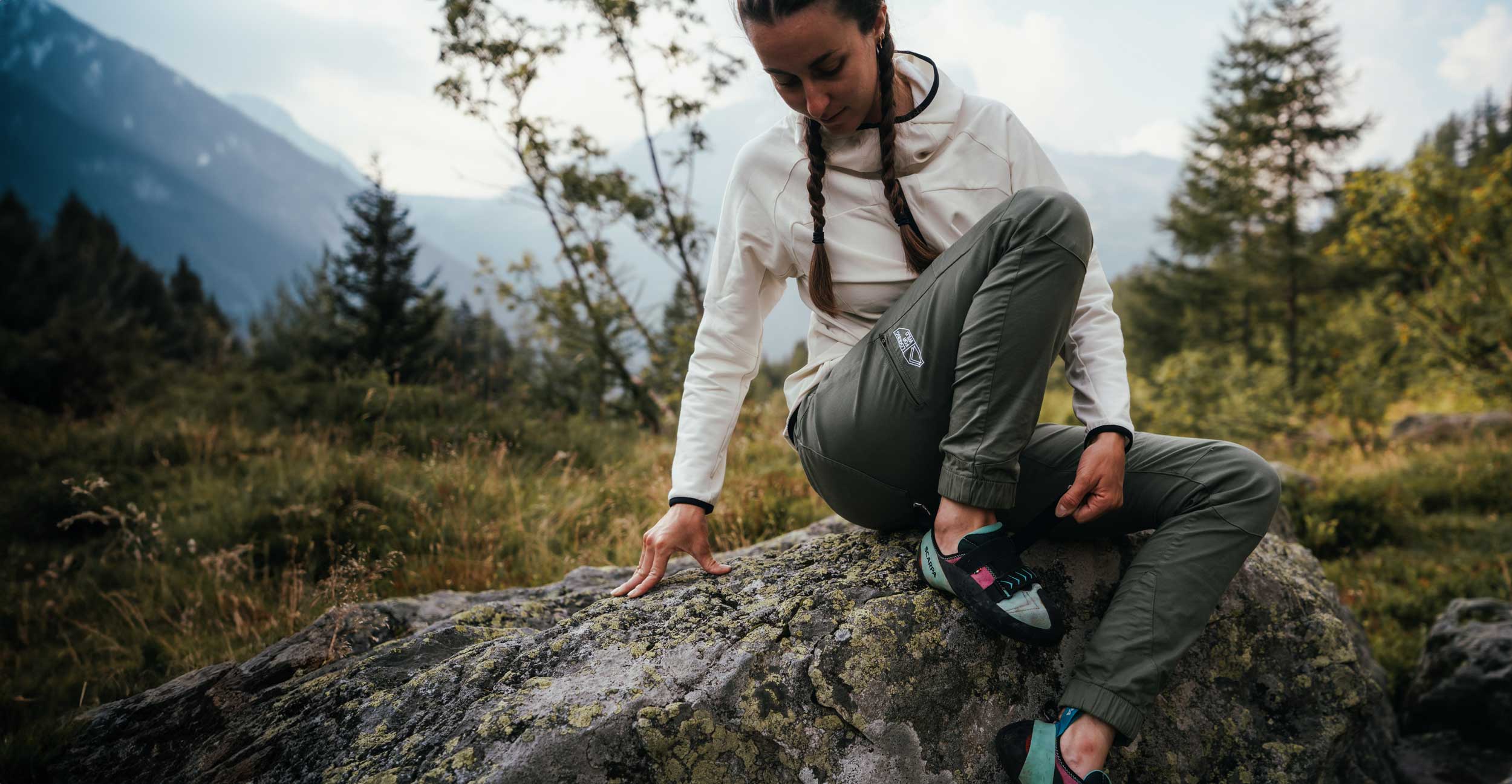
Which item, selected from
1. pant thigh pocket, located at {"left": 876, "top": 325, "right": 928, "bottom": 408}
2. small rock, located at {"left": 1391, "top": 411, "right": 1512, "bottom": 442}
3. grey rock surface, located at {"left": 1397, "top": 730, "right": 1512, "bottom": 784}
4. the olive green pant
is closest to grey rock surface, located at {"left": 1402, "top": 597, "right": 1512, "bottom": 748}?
grey rock surface, located at {"left": 1397, "top": 730, "right": 1512, "bottom": 784}

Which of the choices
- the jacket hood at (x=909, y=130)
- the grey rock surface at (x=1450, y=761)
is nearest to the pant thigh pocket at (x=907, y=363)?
the jacket hood at (x=909, y=130)

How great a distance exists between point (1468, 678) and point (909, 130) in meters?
2.90

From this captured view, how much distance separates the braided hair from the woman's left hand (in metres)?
0.69

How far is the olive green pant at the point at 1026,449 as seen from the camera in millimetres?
1524

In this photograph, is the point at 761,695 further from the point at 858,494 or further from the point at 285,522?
the point at 285,522

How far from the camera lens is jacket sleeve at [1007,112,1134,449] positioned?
1.70m

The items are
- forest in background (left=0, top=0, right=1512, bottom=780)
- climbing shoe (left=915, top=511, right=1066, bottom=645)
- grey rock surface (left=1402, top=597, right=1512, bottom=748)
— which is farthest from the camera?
forest in background (left=0, top=0, right=1512, bottom=780)

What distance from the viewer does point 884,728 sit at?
1.45m

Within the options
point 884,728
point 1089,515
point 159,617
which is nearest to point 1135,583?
point 1089,515

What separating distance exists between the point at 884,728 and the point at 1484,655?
8.89 feet

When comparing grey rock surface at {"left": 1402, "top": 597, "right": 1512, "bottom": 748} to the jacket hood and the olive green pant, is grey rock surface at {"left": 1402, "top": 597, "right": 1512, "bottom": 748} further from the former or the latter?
the jacket hood

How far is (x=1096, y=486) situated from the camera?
5.27 feet

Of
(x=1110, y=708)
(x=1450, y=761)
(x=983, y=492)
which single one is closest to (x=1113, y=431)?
(x=983, y=492)

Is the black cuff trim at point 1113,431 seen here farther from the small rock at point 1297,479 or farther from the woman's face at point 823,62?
the small rock at point 1297,479
